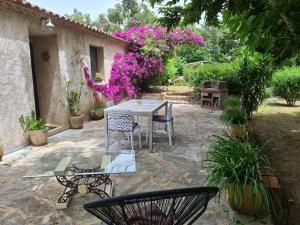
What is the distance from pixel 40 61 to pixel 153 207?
7.41m

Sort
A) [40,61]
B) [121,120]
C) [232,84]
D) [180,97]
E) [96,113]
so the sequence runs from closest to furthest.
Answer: [121,120] < [40,61] < [96,113] < [232,84] < [180,97]

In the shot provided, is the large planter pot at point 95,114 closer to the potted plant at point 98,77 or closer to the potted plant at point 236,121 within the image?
the potted plant at point 98,77

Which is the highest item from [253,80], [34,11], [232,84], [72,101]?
[34,11]

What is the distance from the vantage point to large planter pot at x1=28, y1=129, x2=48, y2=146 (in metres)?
6.73

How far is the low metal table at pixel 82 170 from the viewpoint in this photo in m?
3.58

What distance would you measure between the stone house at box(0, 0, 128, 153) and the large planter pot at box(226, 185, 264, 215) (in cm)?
499

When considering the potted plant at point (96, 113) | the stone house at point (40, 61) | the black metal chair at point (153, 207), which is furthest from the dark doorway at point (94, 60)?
the black metal chair at point (153, 207)

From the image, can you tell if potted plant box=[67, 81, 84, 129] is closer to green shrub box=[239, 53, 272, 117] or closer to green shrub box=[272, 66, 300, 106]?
green shrub box=[239, 53, 272, 117]

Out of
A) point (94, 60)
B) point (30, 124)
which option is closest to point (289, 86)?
point (94, 60)

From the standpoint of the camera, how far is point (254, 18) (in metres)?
2.46

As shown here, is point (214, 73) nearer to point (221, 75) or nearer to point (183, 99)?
point (221, 75)

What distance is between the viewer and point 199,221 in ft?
10.9

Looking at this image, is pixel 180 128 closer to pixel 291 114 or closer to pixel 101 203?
pixel 291 114

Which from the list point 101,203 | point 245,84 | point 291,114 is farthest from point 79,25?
point 291,114
